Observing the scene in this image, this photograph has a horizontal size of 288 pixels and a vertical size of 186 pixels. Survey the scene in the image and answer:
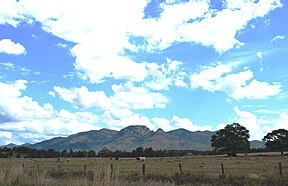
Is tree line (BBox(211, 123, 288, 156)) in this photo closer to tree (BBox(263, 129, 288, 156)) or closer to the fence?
tree (BBox(263, 129, 288, 156))

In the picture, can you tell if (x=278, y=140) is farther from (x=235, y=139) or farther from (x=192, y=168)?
(x=192, y=168)

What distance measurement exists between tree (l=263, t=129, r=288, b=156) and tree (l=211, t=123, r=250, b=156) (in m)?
6.56

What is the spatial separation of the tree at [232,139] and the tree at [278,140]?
656 centimetres

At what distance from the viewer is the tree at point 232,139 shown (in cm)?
9975

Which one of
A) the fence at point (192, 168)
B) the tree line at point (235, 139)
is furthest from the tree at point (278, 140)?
the fence at point (192, 168)

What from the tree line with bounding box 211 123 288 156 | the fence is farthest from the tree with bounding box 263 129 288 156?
the fence

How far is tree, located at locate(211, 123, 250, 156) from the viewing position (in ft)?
327

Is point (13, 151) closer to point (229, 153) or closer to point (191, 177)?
point (229, 153)

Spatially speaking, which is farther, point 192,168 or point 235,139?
point 235,139

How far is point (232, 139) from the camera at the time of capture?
10025cm

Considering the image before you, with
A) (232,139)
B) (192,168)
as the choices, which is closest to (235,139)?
(232,139)

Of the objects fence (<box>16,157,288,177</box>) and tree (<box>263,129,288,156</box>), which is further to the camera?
tree (<box>263,129,288,156</box>)

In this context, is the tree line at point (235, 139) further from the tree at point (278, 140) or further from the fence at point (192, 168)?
the fence at point (192, 168)

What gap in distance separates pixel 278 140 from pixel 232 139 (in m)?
12.2
